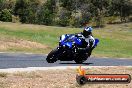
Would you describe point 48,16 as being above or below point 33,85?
below

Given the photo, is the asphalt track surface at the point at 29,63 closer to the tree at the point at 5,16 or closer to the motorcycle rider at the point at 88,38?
the motorcycle rider at the point at 88,38

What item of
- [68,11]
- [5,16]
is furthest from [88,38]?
[68,11]

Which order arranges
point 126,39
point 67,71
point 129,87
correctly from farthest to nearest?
point 126,39
point 67,71
point 129,87

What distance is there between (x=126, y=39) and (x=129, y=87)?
54353 mm

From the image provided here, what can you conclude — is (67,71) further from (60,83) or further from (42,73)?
(60,83)

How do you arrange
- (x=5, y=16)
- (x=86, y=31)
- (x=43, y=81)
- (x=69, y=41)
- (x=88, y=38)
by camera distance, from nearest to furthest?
1. (x=86, y=31)
2. (x=88, y=38)
3. (x=69, y=41)
4. (x=43, y=81)
5. (x=5, y=16)

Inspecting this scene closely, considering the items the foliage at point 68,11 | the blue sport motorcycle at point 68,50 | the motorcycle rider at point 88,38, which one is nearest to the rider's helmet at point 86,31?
the motorcycle rider at point 88,38

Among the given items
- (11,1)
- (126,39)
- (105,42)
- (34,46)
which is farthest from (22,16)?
(34,46)

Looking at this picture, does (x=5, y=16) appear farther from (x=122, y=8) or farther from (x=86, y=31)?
(x=86, y=31)

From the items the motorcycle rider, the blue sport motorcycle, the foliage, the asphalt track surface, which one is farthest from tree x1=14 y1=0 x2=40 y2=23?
the motorcycle rider

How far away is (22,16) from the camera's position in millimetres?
115000

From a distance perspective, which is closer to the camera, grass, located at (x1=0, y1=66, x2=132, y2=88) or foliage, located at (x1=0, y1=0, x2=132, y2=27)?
grass, located at (x1=0, y1=66, x2=132, y2=88)

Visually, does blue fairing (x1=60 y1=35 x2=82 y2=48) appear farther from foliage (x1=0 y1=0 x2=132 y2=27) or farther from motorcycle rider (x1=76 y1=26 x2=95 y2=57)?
foliage (x1=0 y1=0 x2=132 y2=27)

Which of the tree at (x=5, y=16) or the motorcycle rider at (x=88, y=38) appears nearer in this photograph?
the motorcycle rider at (x=88, y=38)
